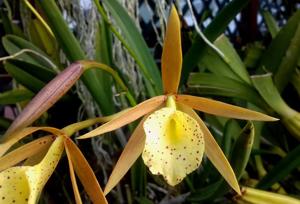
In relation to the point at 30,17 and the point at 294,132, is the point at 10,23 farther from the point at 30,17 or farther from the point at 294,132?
the point at 294,132

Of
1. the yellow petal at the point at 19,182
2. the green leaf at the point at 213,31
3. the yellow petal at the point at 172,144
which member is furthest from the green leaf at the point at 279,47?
the yellow petal at the point at 19,182

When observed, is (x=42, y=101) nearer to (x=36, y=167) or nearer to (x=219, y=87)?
(x=36, y=167)

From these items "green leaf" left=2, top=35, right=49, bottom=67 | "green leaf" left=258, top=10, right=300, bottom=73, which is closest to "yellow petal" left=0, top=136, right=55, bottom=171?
"green leaf" left=2, top=35, right=49, bottom=67

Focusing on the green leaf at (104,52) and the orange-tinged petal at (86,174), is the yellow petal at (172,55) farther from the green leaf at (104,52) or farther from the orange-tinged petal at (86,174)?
the green leaf at (104,52)

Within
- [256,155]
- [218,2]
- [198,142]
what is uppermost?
[198,142]

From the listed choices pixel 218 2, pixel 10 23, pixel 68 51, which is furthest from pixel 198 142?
pixel 218 2

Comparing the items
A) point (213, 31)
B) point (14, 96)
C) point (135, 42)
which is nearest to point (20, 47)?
point (14, 96)
